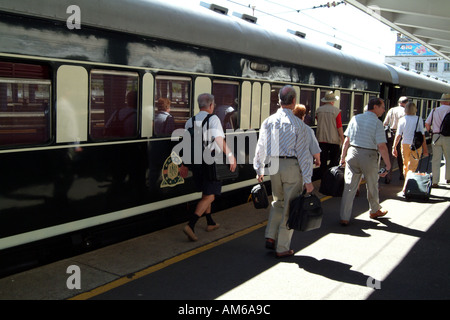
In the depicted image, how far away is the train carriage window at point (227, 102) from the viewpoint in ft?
21.2

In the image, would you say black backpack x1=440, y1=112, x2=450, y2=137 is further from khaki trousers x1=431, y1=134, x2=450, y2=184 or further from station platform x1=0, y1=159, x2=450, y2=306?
station platform x1=0, y1=159, x2=450, y2=306

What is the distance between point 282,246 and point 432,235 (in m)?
2.33

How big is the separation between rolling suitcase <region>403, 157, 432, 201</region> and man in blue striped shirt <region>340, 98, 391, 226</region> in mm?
1899

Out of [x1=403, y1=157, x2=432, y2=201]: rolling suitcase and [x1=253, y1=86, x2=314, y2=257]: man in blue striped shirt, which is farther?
[x1=403, y1=157, x2=432, y2=201]: rolling suitcase

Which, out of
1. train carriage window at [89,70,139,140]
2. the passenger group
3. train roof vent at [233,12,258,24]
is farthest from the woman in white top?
train carriage window at [89,70,139,140]

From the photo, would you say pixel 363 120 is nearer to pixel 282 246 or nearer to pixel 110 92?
pixel 282 246

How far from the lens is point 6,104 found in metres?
3.95

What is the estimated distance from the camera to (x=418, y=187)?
8000 millimetres

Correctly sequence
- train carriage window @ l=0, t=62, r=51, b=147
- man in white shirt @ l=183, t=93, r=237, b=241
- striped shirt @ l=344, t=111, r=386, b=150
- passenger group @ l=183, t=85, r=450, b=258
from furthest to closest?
striped shirt @ l=344, t=111, r=386, b=150 < man in white shirt @ l=183, t=93, r=237, b=241 < passenger group @ l=183, t=85, r=450, b=258 < train carriage window @ l=0, t=62, r=51, b=147

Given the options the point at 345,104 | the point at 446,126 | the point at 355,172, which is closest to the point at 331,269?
the point at 355,172

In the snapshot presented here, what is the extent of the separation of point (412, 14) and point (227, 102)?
295 inches

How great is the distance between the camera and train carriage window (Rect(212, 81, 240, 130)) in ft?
21.2

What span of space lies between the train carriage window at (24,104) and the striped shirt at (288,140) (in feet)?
7.21
